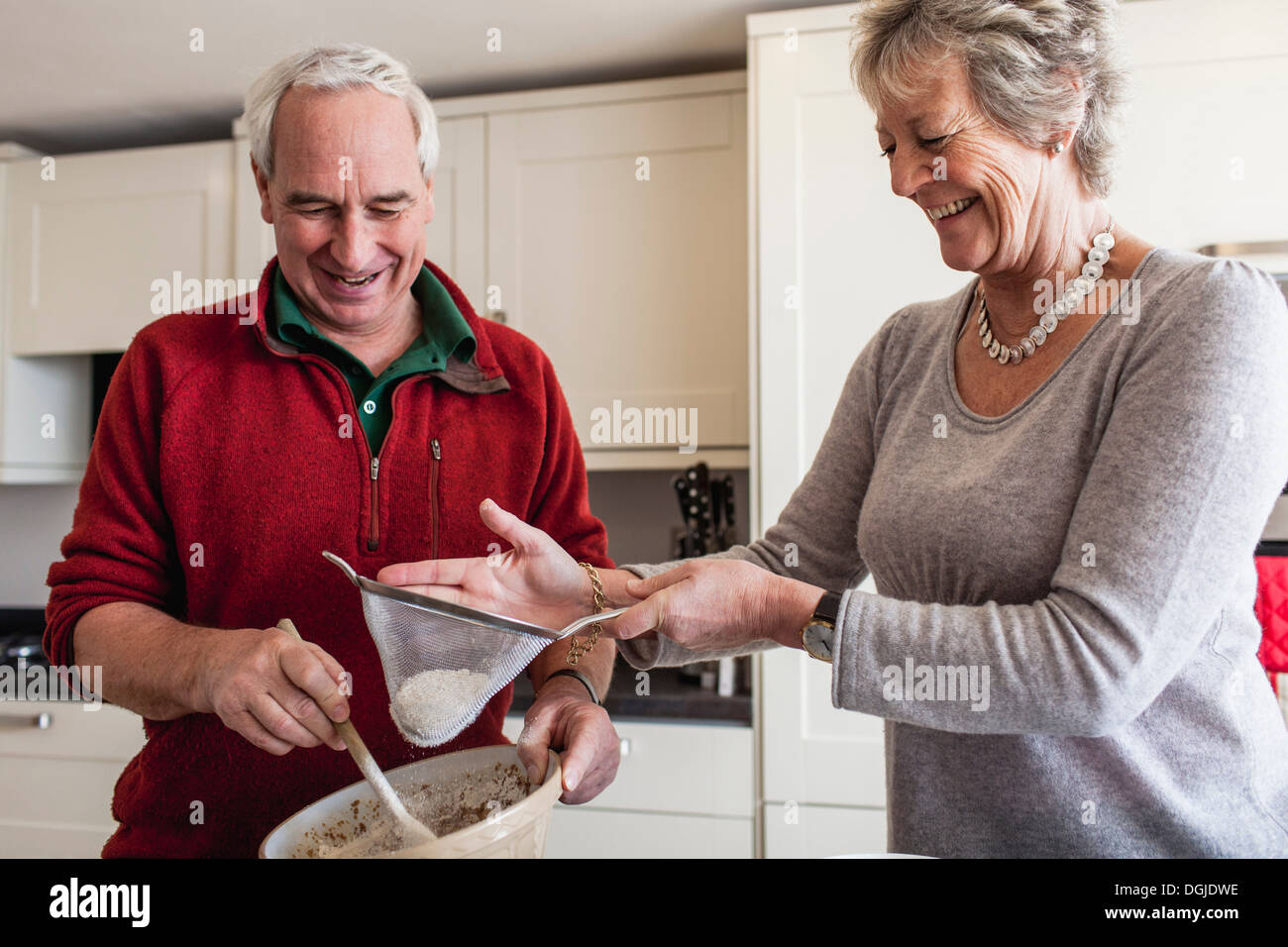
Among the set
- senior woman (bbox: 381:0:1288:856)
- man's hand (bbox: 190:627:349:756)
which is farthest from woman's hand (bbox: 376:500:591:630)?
man's hand (bbox: 190:627:349:756)

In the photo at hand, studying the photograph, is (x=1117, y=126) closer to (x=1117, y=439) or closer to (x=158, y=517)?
(x=1117, y=439)

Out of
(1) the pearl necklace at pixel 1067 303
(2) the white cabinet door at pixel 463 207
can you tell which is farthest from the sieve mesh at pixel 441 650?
(2) the white cabinet door at pixel 463 207

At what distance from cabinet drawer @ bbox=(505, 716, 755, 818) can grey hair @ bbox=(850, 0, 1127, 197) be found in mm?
1353

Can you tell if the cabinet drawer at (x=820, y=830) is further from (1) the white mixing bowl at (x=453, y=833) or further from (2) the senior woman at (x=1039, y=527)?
(1) the white mixing bowl at (x=453, y=833)

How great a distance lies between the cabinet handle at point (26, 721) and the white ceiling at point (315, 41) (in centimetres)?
155

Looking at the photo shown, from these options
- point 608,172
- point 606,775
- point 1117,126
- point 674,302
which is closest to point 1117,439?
point 1117,126

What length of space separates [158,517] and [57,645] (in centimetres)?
16

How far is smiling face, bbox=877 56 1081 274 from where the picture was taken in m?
0.86

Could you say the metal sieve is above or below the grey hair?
below

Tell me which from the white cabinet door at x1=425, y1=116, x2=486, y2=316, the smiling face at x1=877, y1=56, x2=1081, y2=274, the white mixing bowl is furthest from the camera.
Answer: the white cabinet door at x1=425, y1=116, x2=486, y2=316

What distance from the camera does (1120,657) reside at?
2.31 feet

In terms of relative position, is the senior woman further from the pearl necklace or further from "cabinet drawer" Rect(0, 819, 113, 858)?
"cabinet drawer" Rect(0, 819, 113, 858)

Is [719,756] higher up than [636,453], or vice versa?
[636,453]

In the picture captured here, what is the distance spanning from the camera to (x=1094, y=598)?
0.71m
